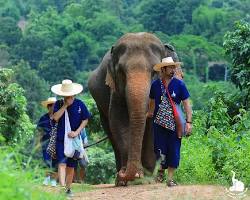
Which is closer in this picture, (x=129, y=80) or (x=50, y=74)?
(x=129, y=80)

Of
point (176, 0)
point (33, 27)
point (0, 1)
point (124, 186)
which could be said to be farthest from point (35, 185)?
point (0, 1)

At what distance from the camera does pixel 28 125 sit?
786 inches

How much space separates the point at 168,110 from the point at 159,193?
4.06 ft

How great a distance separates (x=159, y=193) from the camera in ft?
30.1

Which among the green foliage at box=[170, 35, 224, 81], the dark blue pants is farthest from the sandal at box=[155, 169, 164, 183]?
the green foliage at box=[170, 35, 224, 81]

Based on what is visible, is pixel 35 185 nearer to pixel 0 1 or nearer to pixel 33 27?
pixel 33 27

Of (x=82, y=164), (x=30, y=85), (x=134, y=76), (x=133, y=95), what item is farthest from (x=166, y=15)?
(x=133, y=95)

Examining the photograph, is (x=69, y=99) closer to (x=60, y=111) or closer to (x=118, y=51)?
(x=60, y=111)

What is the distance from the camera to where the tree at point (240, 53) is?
55.7ft

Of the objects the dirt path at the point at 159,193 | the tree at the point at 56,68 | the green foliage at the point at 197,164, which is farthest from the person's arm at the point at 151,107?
the tree at the point at 56,68

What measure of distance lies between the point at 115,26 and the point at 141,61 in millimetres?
80205

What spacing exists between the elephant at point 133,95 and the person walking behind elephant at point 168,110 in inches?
8.8

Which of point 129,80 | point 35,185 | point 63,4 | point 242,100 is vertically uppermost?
point 35,185

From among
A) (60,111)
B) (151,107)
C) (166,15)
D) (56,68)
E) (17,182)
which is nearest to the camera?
(17,182)
